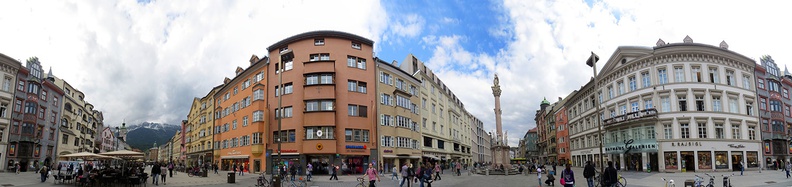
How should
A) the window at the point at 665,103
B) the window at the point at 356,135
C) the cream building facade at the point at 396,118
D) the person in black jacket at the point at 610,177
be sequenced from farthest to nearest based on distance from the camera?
the cream building facade at the point at 396,118, the window at the point at 356,135, the window at the point at 665,103, the person in black jacket at the point at 610,177

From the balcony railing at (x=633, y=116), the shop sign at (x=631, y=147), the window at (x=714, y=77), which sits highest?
the window at (x=714, y=77)

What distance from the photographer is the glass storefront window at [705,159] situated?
145ft

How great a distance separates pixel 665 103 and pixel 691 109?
7.46 feet

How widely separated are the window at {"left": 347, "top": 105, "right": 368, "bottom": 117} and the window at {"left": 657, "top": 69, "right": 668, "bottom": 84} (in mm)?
30039

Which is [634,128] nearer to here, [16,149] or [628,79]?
[628,79]

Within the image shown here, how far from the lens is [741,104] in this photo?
4641cm

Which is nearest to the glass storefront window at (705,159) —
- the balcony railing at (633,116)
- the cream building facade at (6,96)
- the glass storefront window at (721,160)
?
the glass storefront window at (721,160)

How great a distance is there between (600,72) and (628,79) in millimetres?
6867

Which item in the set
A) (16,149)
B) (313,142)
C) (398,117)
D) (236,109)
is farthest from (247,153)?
(16,149)

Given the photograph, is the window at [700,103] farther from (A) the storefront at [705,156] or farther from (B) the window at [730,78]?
(B) the window at [730,78]

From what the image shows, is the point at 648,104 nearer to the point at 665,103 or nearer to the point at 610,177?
the point at 665,103

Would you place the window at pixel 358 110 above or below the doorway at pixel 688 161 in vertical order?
above

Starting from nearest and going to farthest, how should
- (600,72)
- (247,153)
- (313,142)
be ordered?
(313,142) < (247,153) < (600,72)

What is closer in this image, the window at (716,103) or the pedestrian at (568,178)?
the pedestrian at (568,178)
